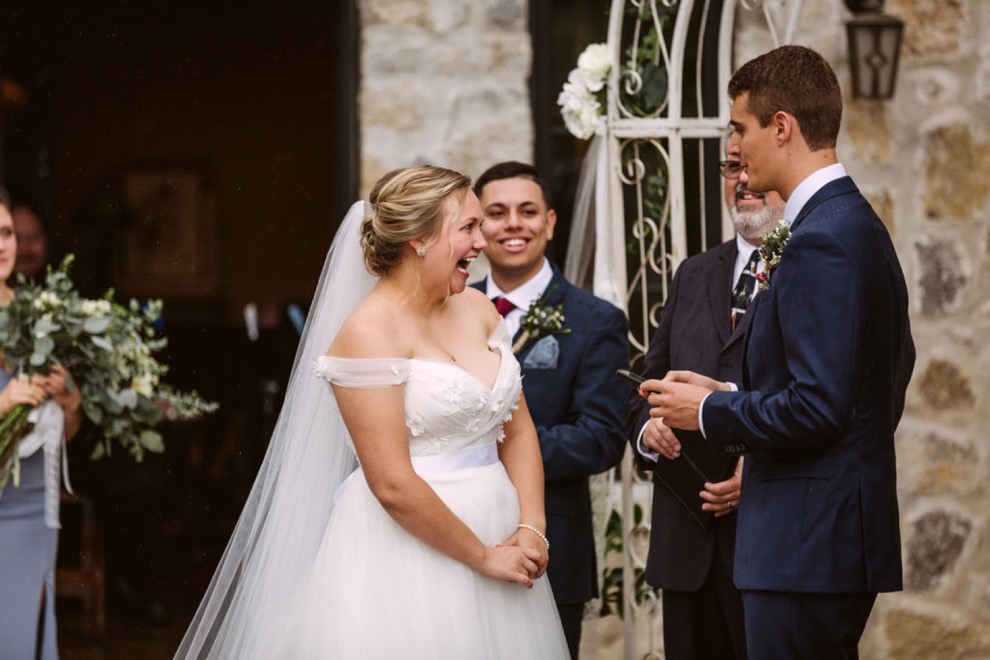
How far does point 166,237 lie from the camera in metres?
9.95

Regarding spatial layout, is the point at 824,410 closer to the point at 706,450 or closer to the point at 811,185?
→ the point at 811,185

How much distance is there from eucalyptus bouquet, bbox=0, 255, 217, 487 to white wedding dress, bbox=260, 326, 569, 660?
5.72 ft

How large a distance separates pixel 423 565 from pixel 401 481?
0.91 feet

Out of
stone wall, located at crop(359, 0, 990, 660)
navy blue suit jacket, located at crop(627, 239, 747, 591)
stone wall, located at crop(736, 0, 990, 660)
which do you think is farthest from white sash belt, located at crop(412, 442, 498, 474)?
stone wall, located at crop(736, 0, 990, 660)

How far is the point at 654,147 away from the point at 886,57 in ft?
3.66

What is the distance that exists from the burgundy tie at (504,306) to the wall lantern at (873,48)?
206cm

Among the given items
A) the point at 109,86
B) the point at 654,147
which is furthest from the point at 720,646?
the point at 109,86

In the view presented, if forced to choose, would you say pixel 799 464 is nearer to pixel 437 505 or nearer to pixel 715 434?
pixel 715 434

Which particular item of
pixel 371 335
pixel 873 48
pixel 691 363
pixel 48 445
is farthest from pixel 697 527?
pixel 873 48

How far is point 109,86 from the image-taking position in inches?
378

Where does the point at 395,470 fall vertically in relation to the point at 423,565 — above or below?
above

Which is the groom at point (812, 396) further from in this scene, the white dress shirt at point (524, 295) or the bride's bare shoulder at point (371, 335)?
the white dress shirt at point (524, 295)

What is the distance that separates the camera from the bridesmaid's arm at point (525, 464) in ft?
12.3

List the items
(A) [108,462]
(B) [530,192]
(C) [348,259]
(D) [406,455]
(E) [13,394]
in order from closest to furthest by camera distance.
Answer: (D) [406,455], (C) [348,259], (B) [530,192], (E) [13,394], (A) [108,462]
